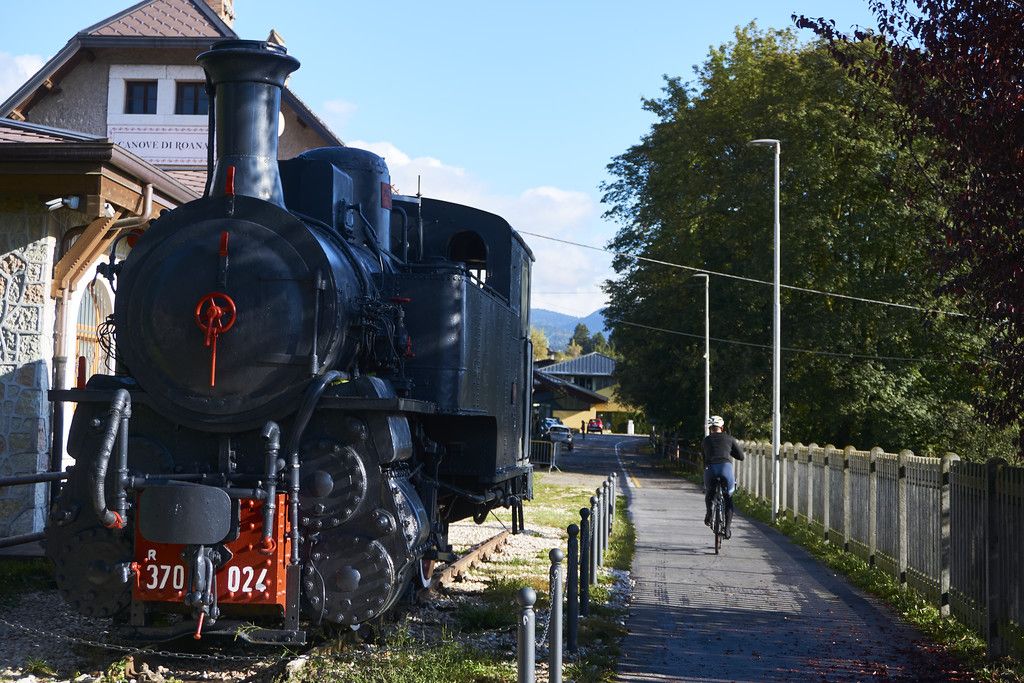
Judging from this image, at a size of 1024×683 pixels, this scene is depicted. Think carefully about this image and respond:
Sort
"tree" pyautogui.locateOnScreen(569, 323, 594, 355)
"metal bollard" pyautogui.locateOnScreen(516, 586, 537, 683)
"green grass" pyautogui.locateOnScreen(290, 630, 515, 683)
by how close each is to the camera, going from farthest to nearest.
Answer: "tree" pyautogui.locateOnScreen(569, 323, 594, 355)
"green grass" pyautogui.locateOnScreen(290, 630, 515, 683)
"metal bollard" pyautogui.locateOnScreen(516, 586, 537, 683)

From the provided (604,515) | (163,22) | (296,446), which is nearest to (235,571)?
(296,446)

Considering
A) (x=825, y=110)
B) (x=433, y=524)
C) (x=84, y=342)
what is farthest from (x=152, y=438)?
(x=825, y=110)

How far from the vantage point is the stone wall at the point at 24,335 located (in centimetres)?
1270

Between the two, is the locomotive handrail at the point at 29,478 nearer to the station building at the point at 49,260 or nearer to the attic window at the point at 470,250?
the station building at the point at 49,260

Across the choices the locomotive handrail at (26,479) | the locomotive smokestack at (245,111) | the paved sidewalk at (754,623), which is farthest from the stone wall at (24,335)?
the paved sidewalk at (754,623)

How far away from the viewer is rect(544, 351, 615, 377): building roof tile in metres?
124

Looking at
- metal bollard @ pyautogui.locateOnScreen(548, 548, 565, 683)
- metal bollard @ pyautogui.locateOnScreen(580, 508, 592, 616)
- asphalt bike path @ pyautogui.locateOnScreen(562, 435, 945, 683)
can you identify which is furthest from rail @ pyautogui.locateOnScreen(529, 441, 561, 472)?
metal bollard @ pyautogui.locateOnScreen(548, 548, 565, 683)

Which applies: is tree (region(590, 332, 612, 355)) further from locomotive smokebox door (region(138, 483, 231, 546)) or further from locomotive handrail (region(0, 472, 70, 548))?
locomotive smokebox door (region(138, 483, 231, 546))

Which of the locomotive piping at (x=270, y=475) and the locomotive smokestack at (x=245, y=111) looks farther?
the locomotive smokestack at (x=245, y=111)

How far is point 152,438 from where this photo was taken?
7.83m

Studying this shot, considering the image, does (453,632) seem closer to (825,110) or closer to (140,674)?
(140,674)

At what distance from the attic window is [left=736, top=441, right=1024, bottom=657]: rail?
4.43m

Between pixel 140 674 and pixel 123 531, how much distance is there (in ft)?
2.76

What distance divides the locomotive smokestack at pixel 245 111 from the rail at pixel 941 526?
17.4 ft
